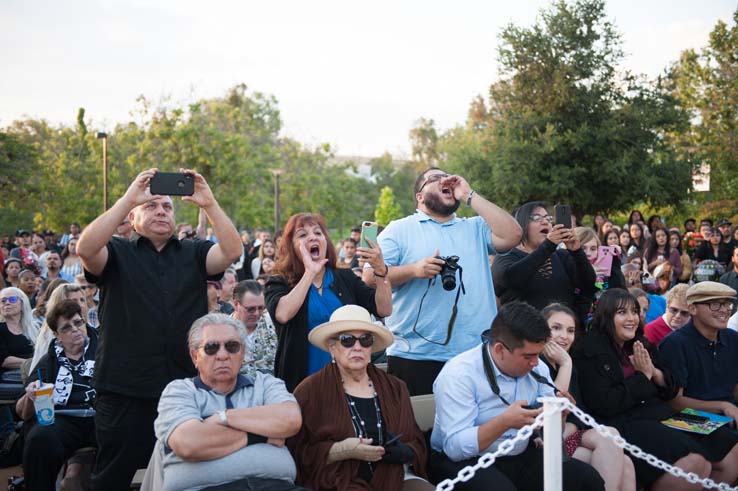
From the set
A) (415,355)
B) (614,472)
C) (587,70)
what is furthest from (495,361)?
(587,70)

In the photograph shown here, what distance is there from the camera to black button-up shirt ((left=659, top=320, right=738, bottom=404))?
202 inches

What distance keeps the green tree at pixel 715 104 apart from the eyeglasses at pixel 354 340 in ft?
63.5

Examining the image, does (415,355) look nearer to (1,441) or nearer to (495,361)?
(495,361)

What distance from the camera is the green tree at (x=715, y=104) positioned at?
21.0 meters

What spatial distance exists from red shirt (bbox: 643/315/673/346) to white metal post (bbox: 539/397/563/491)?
3.32 metres

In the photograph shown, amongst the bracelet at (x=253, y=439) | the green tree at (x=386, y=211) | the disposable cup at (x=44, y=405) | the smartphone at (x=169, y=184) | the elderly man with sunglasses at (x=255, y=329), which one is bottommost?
the disposable cup at (x=44, y=405)

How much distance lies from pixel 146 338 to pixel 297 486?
44.1 inches

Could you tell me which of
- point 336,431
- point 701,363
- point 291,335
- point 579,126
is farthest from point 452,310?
point 579,126

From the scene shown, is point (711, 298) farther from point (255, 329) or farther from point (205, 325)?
point (205, 325)

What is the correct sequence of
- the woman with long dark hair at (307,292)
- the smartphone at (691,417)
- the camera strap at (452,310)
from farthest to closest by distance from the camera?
the smartphone at (691,417) → the camera strap at (452,310) → the woman with long dark hair at (307,292)

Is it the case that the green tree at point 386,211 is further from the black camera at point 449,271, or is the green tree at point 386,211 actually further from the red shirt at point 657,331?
the black camera at point 449,271

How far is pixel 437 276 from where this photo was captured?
441 cm

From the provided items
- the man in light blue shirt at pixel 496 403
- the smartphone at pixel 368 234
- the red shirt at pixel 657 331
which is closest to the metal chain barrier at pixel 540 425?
the man in light blue shirt at pixel 496 403

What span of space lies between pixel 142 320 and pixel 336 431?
3.88 ft
